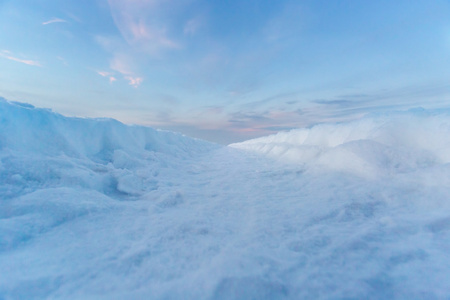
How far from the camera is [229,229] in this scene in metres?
2.29

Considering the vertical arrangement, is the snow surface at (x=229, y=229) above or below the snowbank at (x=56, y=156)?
below

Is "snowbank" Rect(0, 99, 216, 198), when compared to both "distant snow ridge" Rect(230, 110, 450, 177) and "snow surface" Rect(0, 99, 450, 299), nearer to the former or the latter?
"snow surface" Rect(0, 99, 450, 299)

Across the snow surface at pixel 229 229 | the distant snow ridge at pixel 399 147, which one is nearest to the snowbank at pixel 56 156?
the snow surface at pixel 229 229

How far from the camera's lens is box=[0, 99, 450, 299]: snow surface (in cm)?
144

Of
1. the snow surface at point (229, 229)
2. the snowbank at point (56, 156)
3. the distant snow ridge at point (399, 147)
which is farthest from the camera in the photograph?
the distant snow ridge at point (399, 147)

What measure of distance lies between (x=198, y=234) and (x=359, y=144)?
13.6 feet

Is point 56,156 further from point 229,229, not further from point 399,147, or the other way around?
point 399,147

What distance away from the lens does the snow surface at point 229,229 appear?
1439mm

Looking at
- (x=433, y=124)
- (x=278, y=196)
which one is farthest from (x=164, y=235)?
(x=433, y=124)

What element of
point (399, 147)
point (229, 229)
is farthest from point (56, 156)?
point (399, 147)

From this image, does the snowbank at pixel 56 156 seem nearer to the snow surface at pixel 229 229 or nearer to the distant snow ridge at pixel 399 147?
the snow surface at pixel 229 229

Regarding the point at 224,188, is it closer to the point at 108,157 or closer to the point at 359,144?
the point at 359,144

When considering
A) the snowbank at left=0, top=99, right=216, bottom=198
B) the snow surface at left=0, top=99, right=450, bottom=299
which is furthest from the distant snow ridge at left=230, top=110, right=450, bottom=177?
the snowbank at left=0, top=99, right=216, bottom=198

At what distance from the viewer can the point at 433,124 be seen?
13.9ft
